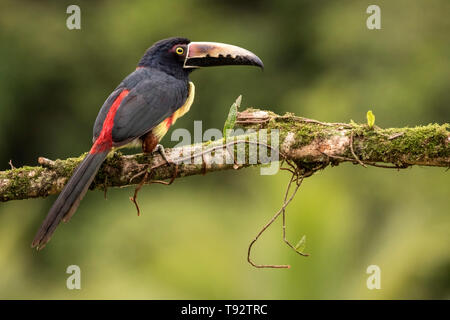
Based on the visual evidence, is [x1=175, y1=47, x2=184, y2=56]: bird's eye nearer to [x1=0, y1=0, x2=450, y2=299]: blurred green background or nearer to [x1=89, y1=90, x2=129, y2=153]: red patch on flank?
[x1=89, y1=90, x2=129, y2=153]: red patch on flank

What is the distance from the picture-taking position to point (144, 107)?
4262 mm

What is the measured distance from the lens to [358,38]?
8617mm

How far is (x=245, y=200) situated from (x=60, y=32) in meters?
3.22

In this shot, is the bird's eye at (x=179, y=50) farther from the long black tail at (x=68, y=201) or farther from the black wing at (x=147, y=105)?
the long black tail at (x=68, y=201)

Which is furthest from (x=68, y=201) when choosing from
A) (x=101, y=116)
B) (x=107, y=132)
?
(x=101, y=116)

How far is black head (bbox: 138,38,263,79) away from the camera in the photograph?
4734mm

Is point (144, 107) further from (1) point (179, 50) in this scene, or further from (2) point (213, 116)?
(2) point (213, 116)

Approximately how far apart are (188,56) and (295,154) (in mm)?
1268

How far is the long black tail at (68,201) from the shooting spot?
3.71 metres

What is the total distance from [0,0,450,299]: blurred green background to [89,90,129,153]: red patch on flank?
1686 mm

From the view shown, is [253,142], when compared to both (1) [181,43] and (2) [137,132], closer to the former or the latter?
(2) [137,132]

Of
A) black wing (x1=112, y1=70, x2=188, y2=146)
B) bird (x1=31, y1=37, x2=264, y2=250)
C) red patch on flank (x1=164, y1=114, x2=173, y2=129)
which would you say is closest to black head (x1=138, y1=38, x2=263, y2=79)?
bird (x1=31, y1=37, x2=264, y2=250)

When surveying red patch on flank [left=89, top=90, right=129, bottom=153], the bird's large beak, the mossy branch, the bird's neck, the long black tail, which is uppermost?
the bird's large beak

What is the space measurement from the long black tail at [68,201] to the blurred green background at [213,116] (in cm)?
203
